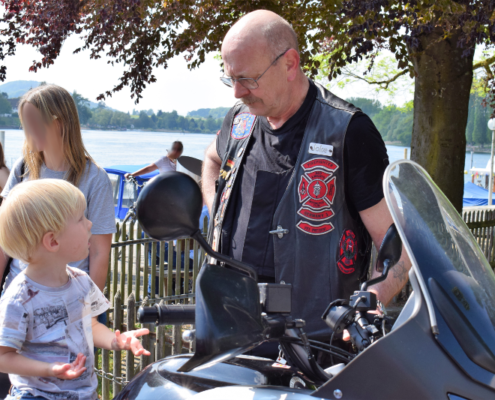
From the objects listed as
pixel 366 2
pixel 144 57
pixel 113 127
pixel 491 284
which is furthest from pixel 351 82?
pixel 113 127

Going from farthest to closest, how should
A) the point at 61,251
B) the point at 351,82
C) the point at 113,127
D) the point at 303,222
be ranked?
the point at 113,127 < the point at 351,82 < the point at 303,222 < the point at 61,251

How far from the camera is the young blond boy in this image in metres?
1.69

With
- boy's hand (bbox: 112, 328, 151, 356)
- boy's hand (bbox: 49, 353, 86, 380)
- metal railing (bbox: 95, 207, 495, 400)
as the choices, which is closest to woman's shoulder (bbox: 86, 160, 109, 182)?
boy's hand (bbox: 112, 328, 151, 356)

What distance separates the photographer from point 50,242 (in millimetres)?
1796

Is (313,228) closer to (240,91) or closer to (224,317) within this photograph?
→ (240,91)

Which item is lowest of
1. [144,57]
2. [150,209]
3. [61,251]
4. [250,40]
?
[61,251]

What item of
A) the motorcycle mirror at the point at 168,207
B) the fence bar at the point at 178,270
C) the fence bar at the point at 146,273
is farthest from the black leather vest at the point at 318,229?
the fence bar at the point at 178,270

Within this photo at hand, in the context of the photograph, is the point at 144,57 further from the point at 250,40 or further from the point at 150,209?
the point at 150,209

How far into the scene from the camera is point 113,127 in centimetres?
4325

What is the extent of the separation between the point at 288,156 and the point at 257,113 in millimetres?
232

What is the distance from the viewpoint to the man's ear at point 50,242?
5.85 ft

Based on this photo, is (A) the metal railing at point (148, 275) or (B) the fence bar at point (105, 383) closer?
(B) the fence bar at point (105, 383)

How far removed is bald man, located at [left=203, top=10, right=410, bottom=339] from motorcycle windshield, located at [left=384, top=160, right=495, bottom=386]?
696 millimetres

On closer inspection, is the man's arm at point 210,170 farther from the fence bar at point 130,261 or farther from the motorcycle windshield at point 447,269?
the fence bar at point 130,261
